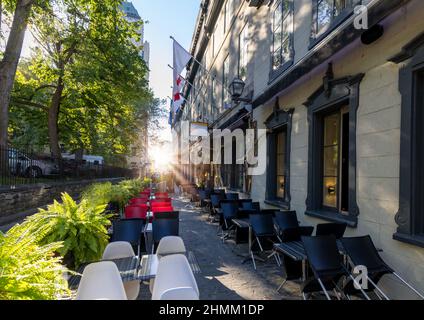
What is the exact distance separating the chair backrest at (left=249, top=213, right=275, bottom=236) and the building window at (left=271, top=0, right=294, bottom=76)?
4.07m

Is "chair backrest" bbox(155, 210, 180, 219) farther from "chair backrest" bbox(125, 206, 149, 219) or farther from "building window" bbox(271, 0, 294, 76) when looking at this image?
"building window" bbox(271, 0, 294, 76)

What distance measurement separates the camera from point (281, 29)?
750 cm

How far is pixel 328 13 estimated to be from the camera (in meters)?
5.35

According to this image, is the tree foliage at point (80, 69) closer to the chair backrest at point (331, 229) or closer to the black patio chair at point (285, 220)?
the black patio chair at point (285, 220)

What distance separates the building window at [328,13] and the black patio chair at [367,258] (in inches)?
152

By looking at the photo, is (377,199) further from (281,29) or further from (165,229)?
(281,29)

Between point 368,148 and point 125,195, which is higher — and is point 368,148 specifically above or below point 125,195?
above

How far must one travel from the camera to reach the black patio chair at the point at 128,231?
4.61 m

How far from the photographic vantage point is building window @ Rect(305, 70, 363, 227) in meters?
4.55

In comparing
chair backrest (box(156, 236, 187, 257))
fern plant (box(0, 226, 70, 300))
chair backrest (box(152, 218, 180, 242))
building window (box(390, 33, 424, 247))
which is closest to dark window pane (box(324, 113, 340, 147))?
building window (box(390, 33, 424, 247))

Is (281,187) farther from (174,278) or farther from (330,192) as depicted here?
(174,278)

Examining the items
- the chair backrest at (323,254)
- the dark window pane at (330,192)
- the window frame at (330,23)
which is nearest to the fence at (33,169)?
the chair backrest at (323,254)
